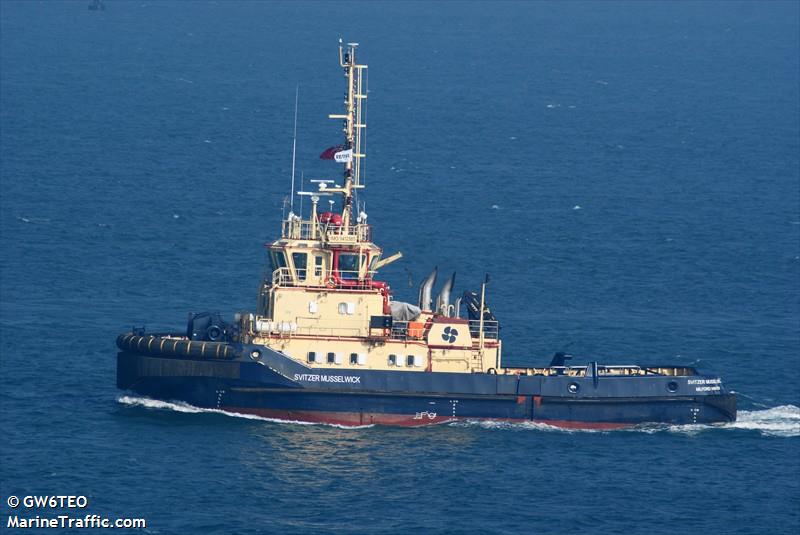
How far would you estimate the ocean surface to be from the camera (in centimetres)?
5556

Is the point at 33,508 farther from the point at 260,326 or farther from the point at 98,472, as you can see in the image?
the point at 260,326

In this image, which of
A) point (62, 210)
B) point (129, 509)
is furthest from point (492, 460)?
point (62, 210)

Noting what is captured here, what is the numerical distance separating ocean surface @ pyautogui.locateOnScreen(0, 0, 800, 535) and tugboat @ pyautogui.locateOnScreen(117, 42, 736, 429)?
81 cm

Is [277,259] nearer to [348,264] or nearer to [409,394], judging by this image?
[348,264]

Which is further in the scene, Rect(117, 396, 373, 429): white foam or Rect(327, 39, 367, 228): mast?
Rect(327, 39, 367, 228): mast

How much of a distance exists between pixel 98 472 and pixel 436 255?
3286 centimetres

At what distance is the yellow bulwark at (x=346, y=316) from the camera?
206ft

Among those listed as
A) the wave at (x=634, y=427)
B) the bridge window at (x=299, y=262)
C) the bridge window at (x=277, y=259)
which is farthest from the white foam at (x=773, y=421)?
the bridge window at (x=277, y=259)

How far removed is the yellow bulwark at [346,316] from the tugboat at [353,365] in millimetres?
45

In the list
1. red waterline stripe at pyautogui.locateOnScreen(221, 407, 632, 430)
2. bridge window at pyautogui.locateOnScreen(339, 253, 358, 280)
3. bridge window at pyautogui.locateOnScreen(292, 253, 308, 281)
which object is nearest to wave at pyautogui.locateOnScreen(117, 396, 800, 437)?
red waterline stripe at pyautogui.locateOnScreen(221, 407, 632, 430)

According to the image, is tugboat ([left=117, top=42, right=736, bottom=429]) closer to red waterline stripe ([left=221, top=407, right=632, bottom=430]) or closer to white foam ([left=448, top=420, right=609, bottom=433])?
red waterline stripe ([left=221, top=407, right=632, bottom=430])

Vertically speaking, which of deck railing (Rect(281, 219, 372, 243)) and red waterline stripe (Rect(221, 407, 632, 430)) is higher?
deck railing (Rect(281, 219, 372, 243))

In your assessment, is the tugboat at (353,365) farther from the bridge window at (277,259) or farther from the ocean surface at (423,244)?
the ocean surface at (423,244)

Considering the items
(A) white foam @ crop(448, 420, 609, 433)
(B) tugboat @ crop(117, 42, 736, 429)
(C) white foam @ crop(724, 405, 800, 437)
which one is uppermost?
(B) tugboat @ crop(117, 42, 736, 429)
